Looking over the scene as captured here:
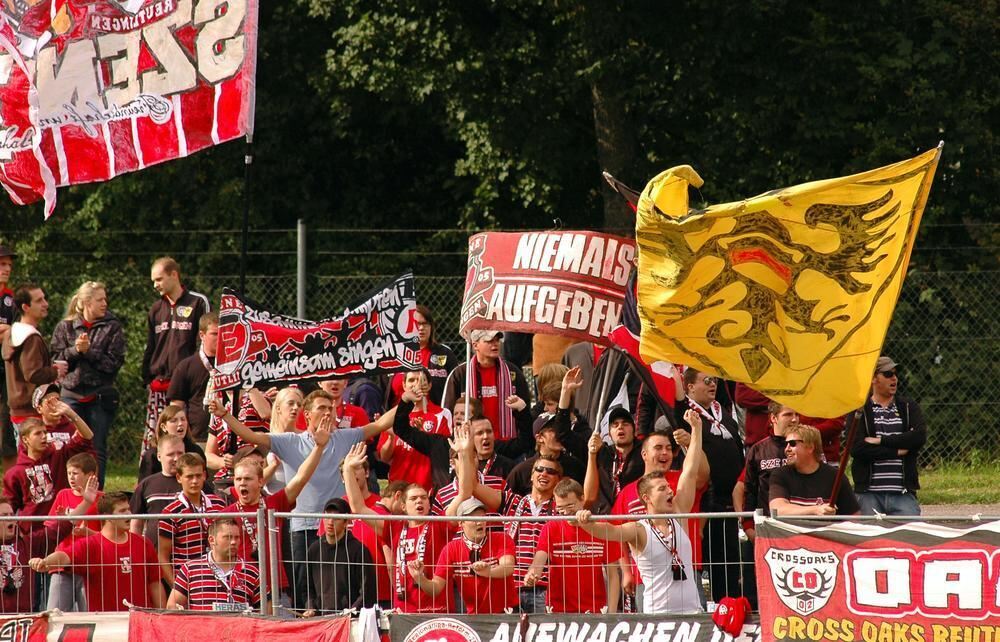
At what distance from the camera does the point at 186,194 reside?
21.5 meters

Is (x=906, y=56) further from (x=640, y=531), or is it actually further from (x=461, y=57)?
(x=640, y=531)

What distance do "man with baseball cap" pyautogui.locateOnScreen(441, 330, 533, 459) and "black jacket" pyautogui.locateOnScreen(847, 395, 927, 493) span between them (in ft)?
7.92

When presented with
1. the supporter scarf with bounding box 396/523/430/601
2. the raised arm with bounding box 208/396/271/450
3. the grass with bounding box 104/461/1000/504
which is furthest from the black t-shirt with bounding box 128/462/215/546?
the grass with bounding box 104/461/1000/504

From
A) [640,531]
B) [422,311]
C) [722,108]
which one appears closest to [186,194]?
[722,108]

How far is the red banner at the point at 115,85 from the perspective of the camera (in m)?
11.9

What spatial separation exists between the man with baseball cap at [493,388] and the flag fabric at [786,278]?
12.6 ft

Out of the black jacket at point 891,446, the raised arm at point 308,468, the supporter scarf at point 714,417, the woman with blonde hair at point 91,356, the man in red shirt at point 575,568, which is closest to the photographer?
the man in red shirt at point 575,568

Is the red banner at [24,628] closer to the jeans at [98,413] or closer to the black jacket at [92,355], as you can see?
the jeans at [98,413]

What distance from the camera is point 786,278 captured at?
872 centimetres

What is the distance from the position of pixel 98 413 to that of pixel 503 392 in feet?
13.0

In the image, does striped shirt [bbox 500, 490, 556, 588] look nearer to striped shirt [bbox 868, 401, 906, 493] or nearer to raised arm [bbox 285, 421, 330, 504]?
raised arm [bbox 285, 421, 330, 504]

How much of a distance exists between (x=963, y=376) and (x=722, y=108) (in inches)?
199

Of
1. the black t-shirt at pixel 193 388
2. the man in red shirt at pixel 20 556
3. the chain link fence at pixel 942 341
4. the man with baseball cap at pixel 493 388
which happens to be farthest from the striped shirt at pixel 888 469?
the man in red shirt at pixel 20 556

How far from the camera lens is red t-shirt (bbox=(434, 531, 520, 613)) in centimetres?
944
